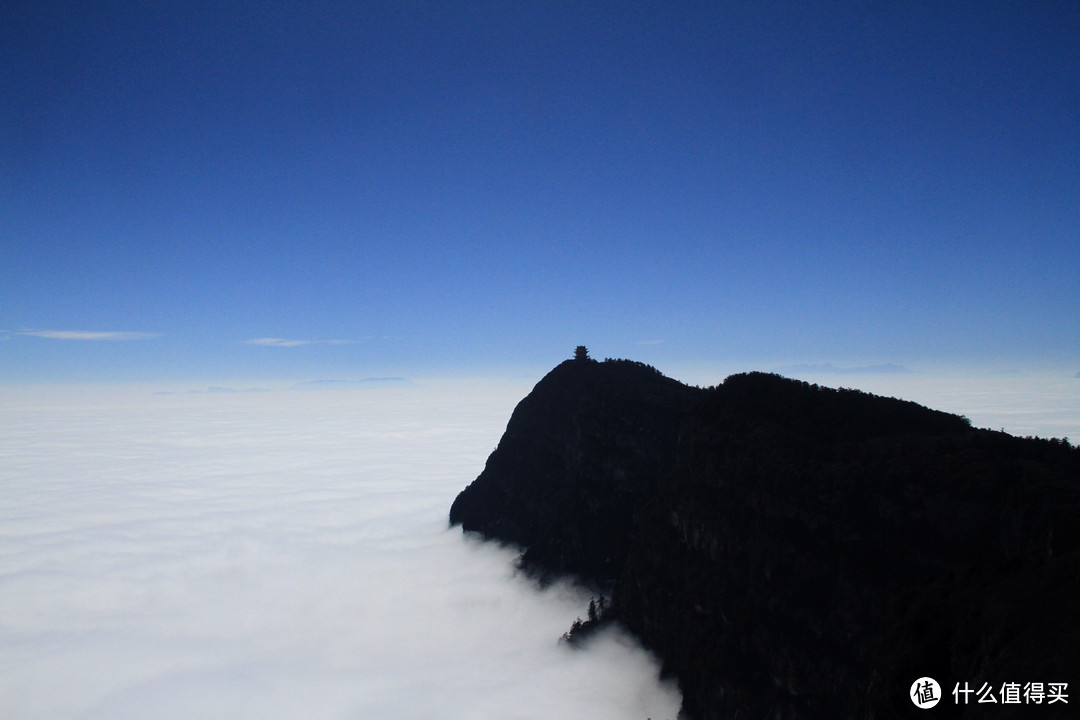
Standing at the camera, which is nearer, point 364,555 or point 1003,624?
point 1003,624

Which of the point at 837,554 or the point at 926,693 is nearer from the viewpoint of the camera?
the point at 926,693

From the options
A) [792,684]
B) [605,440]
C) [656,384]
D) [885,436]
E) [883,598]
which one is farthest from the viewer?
[656,384]

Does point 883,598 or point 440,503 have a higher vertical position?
point 883,598

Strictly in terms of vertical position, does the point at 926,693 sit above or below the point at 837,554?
below

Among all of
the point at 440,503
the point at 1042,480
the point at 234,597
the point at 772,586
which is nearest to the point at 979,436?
the point at 1042,480

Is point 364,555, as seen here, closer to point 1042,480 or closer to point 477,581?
point 477,581
